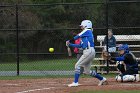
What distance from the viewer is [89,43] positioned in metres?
15.0

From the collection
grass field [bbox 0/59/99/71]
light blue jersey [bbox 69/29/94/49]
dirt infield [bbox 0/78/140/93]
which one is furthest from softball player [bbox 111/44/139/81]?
grass field [bbox 0/59/99/71]

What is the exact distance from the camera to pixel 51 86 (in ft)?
50.0

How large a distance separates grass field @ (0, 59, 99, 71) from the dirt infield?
5.46 meters

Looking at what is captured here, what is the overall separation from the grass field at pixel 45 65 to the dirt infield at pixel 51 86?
5459mm

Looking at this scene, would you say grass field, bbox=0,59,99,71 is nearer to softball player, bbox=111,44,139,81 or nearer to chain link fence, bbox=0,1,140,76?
chain link fence, bbox=0,1,140,76

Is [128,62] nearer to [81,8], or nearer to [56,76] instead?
[56,76]

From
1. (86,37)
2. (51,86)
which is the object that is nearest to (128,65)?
(86,37)

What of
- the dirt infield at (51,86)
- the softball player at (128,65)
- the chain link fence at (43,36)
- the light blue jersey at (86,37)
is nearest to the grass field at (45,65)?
the chain link fence at (43,36)

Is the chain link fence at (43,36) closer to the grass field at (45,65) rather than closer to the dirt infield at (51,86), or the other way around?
the grass field at (45,65)

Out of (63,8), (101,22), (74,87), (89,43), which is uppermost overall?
(63,8)

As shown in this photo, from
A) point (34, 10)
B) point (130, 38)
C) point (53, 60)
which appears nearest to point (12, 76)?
point (53, 60)

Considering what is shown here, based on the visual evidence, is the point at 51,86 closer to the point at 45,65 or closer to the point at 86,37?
the point at 86,37

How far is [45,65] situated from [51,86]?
316 inches

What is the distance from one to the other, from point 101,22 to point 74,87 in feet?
26.6
